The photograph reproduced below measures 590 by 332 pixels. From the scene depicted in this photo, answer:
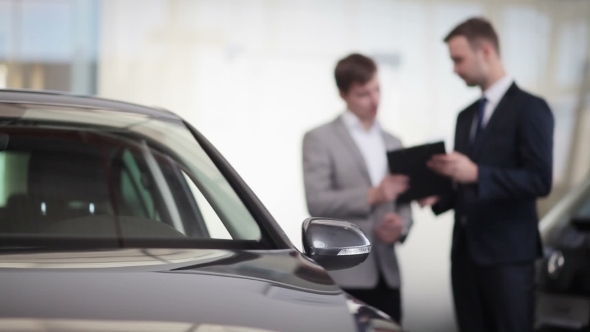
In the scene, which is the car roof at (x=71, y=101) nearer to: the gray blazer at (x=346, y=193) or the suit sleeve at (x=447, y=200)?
the gray blazer at (x=346, y=193)

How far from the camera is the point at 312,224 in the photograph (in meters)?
2.90

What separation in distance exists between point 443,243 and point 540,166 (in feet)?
8.74

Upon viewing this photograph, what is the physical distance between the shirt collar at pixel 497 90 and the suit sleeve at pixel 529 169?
0.55 ft

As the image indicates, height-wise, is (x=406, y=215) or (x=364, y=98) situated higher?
(x=364, y=98)

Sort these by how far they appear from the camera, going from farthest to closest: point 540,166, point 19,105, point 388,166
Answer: point 388,166 < point 540,166 < point 19,105

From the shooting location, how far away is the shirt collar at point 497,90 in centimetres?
449

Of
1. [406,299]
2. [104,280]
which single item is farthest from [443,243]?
[104,280]

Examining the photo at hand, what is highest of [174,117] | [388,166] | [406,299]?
[174,117]

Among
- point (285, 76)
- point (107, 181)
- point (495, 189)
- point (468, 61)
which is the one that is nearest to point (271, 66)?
point (285, 76)

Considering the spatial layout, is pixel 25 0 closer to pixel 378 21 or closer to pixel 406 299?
pixel 378 21

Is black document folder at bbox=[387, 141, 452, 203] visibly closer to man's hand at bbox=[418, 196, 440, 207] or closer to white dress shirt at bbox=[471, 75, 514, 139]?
man's hand at bbox=[418, 196, 440, 207]

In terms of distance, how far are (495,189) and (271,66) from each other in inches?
107

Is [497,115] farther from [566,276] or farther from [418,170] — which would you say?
[566,276]

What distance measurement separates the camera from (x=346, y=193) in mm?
4613
